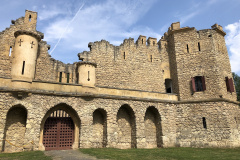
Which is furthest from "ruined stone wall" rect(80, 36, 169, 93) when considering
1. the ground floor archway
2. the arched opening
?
the ground floor archway

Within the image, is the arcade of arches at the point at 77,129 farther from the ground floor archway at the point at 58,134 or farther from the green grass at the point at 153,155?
the green grass at the point at 153,155

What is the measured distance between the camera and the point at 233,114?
57.6 feet

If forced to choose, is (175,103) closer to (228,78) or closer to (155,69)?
(155,69)

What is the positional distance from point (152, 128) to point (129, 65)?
6.40m

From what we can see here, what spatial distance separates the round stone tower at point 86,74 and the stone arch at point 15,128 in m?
4.40

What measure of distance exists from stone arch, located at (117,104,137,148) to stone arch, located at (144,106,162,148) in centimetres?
145

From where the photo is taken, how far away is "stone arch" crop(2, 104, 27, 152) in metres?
12.2

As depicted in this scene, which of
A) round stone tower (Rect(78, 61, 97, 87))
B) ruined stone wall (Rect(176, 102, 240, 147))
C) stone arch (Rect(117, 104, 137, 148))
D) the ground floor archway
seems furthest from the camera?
ruined stone wall (Rect(176, 102, 240, 147))

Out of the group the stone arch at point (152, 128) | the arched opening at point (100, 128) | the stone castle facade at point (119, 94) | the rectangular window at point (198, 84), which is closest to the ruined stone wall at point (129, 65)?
the stone castle facade at point (119, 94)

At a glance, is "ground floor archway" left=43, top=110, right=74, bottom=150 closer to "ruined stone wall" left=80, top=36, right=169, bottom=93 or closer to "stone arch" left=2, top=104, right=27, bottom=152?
"stone arch" left=2, top=104, right=27, bottom=152

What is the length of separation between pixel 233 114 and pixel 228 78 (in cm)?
334

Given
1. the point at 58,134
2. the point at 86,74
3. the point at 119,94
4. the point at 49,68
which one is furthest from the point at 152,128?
the point at 49,68

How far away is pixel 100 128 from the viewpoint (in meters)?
15.2

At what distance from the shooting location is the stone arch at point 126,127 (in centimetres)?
1584
